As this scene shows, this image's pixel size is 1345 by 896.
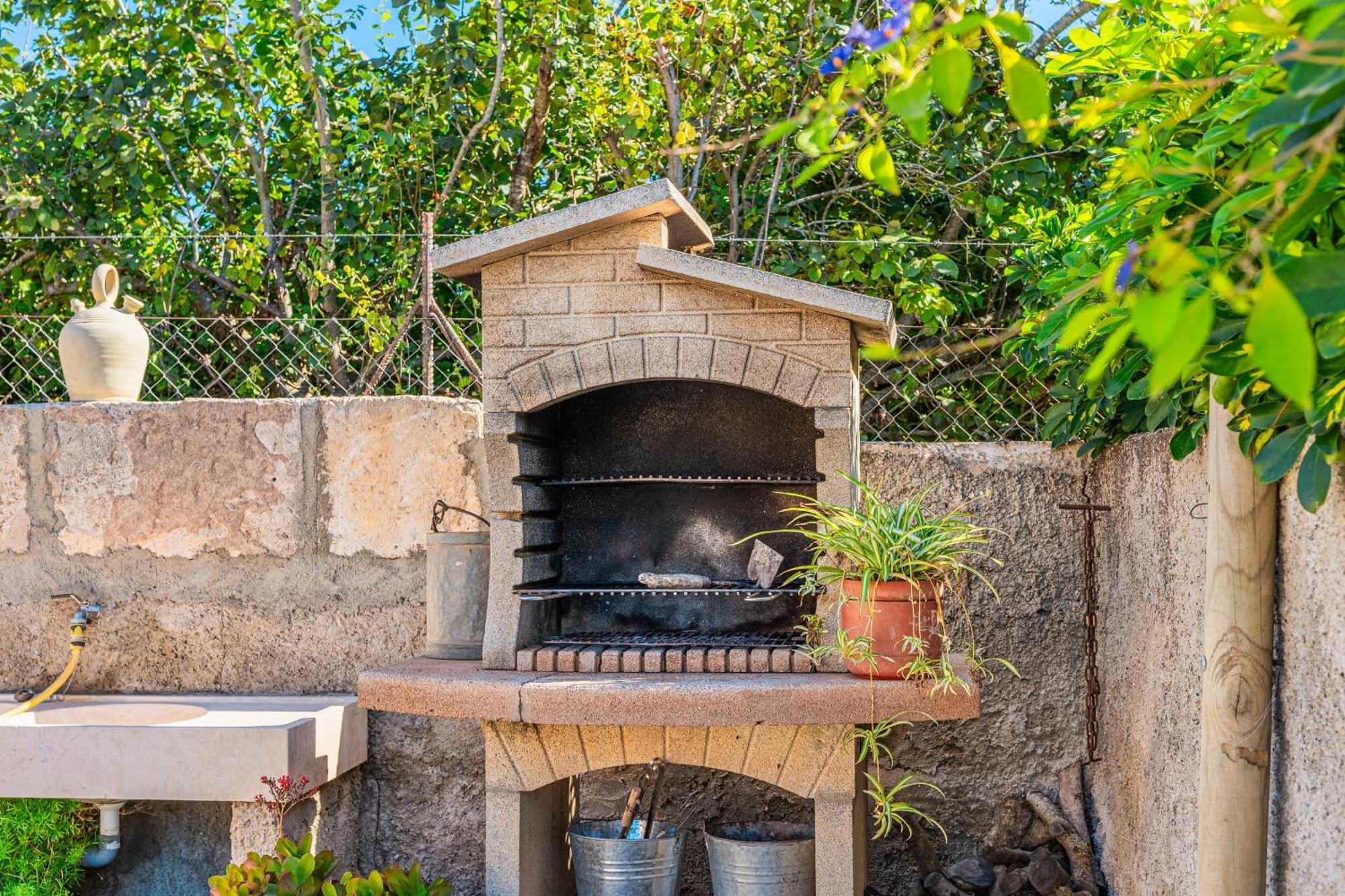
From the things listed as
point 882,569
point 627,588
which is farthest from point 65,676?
point 882,569

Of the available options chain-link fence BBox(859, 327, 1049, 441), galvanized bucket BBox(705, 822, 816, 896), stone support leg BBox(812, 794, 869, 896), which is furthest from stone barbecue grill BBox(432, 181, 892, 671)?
chain-link fence BBox(859, 327, 1049, 441)

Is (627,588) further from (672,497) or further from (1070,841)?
(1070,841)

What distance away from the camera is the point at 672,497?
448 cm

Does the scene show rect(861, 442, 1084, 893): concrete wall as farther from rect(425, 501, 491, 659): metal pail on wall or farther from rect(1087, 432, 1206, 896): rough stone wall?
rect(425, 501, 491, 659): metal pail on wall

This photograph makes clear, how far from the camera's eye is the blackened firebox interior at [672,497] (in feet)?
14.3

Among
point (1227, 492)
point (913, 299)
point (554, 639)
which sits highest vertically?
point (913, 299)

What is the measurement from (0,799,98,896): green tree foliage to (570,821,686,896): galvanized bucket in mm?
1611

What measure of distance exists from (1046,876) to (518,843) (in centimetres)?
171

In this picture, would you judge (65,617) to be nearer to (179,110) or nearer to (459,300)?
(459,300)

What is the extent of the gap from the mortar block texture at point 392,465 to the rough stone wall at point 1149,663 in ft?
7.20

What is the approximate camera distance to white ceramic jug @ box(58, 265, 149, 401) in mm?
4641

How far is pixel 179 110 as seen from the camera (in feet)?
22.1

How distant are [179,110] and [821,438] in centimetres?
456

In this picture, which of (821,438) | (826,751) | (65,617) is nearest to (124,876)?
(65,617)
